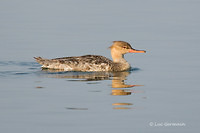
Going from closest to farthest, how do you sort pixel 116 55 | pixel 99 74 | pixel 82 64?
1. pixel 99 74
2. pixel 82 64
3. pixel 116 55

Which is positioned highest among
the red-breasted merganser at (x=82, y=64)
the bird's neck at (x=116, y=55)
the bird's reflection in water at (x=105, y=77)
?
the bird's neck at (x=116, y=55)

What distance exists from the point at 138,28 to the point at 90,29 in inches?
85.4

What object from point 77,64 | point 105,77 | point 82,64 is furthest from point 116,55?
point 105,77

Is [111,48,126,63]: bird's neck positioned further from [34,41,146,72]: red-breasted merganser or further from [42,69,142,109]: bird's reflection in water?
[42,69,142,109]: bird's reflection in water

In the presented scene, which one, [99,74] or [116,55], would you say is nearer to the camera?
[99,74]

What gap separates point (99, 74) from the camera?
18312 millimetres

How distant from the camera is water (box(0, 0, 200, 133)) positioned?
12.2 metres

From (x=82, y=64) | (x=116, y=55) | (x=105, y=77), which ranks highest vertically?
(x=116, y=55)

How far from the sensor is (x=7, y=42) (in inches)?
887

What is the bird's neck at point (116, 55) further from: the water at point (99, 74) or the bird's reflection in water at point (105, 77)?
the bird's reflection in water at point (105, 77)

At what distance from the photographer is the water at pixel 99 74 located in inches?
479

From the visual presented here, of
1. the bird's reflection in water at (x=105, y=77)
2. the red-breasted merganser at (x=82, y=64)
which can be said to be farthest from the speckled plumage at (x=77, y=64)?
the bird's reflection in water at (x=105, y=77)

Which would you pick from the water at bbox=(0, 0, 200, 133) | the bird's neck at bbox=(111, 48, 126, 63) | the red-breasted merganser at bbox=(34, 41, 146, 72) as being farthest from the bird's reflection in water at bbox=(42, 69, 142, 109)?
the bird's neck at bbox=(111, 48, 126, 63)

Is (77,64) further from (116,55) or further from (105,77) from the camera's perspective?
(116,55)
